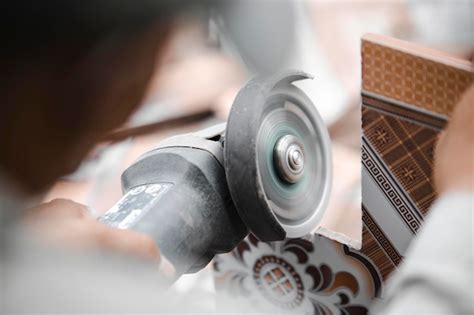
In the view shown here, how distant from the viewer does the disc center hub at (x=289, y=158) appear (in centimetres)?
74

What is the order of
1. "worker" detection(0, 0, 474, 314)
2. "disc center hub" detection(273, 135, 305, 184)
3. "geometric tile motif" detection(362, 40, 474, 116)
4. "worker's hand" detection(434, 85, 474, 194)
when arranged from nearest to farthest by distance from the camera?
1. "worker" detection(0, 0, 474, 314)
2. "worker's hand" detection(434, 85, 474, 194)
3. "geometric tile motif" detection(362, 40, 474, 116)
4. "disc center hub" detection(273, 135, 305, 184)

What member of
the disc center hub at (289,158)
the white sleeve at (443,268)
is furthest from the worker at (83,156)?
the disc center hub at (289,158)

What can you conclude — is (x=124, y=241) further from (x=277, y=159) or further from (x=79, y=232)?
(x=277, y=159)

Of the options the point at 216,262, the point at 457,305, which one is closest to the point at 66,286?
the point at 457,305

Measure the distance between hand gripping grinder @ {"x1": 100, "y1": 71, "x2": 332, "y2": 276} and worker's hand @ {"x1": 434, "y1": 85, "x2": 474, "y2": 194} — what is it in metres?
0.20

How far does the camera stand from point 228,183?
0.69 meters

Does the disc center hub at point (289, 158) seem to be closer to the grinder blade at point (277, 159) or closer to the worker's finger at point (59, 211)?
the grinder blade at point (277, 159)

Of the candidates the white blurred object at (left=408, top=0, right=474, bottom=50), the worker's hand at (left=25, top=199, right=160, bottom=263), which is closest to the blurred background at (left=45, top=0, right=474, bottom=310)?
the white blurred object at (left=408, top=0, right=474, bottom=50)

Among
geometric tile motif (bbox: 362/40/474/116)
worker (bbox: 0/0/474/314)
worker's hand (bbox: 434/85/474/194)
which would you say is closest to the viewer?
worker (bbox: 0/0/474/314)

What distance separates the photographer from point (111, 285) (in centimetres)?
45

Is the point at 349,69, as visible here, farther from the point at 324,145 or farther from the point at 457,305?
the point at 457,305

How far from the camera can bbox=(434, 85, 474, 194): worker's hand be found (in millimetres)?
504

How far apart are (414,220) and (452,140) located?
248mm

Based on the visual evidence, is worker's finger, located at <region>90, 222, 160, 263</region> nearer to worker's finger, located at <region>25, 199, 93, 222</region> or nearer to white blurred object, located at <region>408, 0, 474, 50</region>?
worker's finger, located at <region>25, 199, 93, 222</region>
